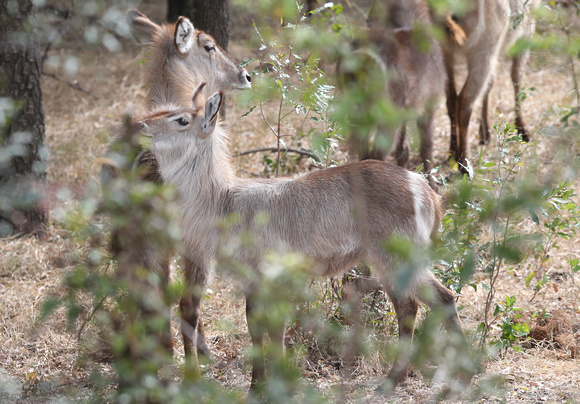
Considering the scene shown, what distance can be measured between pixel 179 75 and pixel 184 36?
9.9 inches

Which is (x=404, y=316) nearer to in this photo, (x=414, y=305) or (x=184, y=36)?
(x=414, y=305)

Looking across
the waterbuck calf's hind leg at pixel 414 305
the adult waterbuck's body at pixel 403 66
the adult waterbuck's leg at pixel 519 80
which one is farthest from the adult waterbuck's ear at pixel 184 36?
the adult waterbuck's leg at pixel 519 80

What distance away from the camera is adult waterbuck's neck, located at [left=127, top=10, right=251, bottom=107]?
13.4 ft

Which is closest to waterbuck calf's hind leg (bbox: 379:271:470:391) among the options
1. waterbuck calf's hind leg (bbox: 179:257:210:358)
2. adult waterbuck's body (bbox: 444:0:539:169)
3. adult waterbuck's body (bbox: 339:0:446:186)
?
waterbuck calf's hind leg (bbox: 179:257:210:358)

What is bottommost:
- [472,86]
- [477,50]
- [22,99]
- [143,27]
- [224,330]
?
[224,330]

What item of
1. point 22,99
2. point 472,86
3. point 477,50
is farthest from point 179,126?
point 477,50

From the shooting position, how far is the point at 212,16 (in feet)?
18.9

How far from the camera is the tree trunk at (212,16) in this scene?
18.8 ft

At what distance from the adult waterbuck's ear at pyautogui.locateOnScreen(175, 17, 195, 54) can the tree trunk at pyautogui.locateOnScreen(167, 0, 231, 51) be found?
1565 mm

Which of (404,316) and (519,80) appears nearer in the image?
(404,316)

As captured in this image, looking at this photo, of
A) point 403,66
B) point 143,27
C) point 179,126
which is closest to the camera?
point 179,126

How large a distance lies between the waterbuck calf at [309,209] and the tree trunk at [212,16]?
2533mm

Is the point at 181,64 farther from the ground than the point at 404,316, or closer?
farther from the ground

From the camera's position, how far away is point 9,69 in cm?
507
